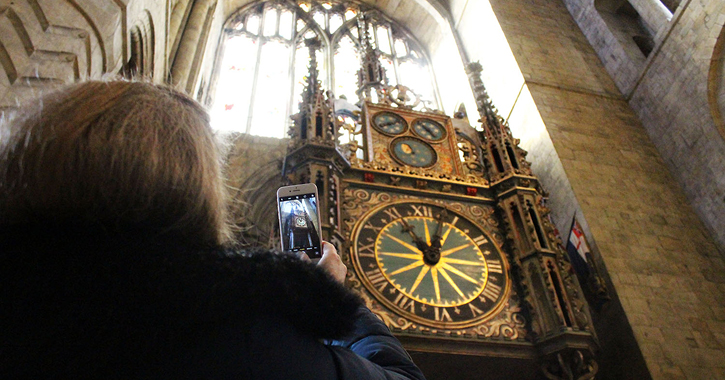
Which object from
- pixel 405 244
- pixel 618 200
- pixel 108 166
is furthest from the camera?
pixel 618 200

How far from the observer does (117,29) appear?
380cm

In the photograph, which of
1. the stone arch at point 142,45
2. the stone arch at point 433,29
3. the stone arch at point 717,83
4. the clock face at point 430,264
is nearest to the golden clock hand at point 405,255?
the clock face at point 430,264

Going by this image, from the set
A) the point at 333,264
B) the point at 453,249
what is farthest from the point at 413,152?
the point at 333,264

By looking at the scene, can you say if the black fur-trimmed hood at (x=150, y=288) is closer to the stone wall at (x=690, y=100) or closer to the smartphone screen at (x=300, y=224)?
the smartphone screen at (x=300, y=224)

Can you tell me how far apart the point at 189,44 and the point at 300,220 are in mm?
6038

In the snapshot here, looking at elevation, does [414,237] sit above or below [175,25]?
below

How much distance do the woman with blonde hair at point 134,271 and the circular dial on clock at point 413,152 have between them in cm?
554

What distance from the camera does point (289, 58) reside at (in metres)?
11.1

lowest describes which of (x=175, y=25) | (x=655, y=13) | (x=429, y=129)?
(x=429, y=129)

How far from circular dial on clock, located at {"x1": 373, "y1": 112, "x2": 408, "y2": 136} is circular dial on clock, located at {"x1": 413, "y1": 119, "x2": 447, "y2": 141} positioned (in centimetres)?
20

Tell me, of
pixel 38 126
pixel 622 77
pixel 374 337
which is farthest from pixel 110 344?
pixel 622 77

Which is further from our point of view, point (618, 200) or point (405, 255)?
point (618, 200)

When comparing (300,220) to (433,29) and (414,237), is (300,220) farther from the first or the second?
(433,29)

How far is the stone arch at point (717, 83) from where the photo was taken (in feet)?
22.8
